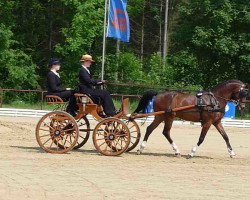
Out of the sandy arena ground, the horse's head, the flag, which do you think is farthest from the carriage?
the flag

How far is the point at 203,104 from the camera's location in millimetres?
15281

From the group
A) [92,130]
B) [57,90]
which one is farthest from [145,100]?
[57,90]

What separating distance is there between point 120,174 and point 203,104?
401cm

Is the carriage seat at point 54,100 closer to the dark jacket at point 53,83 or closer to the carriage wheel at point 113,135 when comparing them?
the dark jacket at point 53,83

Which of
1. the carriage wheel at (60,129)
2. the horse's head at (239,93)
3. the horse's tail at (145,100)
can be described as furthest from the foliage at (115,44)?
the carriage wheel at (60,129)

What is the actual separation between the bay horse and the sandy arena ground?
0.60m

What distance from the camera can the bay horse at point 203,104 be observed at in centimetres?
1532

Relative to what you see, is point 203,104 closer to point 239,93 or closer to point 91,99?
point 239,93

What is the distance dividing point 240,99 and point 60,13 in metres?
29.4

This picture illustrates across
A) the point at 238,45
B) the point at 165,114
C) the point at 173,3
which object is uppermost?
the point at 173,3

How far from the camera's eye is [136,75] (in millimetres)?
41406

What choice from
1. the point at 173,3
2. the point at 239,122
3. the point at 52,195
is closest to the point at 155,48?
the point at 173,3

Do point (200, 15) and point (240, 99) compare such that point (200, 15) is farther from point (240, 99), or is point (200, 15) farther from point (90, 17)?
point (240, 99)

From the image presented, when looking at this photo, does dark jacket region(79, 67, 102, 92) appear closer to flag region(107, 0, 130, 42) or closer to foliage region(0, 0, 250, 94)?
flag region(107, 0, 130, 42)
